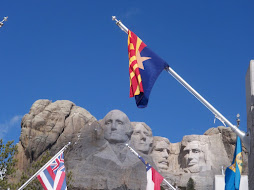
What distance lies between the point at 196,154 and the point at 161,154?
3049mm

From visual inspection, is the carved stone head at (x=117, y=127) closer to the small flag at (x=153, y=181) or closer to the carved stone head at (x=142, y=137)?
the carved stone head at (x=142, y=137)

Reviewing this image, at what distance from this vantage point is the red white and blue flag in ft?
54.9

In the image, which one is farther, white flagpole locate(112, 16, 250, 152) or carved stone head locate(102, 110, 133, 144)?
carved stone head locate(102, 110, 133, 144)

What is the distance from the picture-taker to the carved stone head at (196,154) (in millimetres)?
41938

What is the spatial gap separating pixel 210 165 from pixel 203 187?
9.71ft

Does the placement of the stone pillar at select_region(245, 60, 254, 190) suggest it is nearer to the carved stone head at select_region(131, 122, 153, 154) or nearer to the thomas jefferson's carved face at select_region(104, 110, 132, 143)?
the thomas jefferson's carved face at select_region(104, 110, 132, 143)

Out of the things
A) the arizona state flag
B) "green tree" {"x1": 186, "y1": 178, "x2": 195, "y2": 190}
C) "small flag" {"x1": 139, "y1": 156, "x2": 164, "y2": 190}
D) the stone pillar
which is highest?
"green tree" {"x1": 186, "y1": 178, "x2": 195, "y2": 190}

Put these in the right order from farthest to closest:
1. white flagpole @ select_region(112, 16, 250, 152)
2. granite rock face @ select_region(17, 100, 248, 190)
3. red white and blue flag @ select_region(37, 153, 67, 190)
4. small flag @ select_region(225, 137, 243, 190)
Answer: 1. granite rock face @ select_region(17, 100, 248, 190)
2. red white and blue flag @ select_region(37, 153, 67, 190)
3. small flag @ select_region(225, 137, 243, 190)
4. white flagpole @ select_region(112, 16, 250, 152)

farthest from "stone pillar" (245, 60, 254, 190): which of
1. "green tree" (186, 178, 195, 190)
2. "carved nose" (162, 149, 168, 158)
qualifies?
"carved nose" (162, 149, 168, 158)

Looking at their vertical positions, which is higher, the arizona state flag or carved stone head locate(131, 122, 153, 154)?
carved stone head locate(131, 122, 153, 154)

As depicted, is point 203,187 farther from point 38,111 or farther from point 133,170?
point 38,111

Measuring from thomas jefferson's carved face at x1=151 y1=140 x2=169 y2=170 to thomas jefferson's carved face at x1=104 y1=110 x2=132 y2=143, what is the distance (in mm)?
3464

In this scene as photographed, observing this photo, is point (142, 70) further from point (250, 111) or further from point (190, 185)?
point (190, 185)

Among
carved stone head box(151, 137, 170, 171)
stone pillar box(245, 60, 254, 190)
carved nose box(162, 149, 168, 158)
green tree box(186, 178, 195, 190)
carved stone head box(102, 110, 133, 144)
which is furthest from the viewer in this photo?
carved nose box(162, 149, 168, 158)
